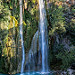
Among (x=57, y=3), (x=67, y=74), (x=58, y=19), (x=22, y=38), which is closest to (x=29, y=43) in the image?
(x=22, y=38)

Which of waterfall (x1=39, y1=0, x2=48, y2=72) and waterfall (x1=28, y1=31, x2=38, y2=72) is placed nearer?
waterfall (x1=28, y1=31, x2=38, y2=72)

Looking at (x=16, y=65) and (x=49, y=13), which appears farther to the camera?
(x=49, y=13)

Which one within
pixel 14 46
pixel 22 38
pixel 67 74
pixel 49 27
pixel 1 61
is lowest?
pixel 67 74

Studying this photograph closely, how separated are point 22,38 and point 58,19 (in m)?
2.92

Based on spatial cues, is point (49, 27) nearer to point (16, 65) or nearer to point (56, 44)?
point (56, 44)

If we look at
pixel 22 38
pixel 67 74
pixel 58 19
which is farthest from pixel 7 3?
pixel 67 74

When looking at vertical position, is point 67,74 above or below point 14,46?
below

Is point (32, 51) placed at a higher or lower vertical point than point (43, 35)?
lower

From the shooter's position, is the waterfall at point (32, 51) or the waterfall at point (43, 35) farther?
the waterfall at point (43, 35)

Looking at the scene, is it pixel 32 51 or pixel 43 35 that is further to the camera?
pixel 43 35

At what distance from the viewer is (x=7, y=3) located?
8078 mm

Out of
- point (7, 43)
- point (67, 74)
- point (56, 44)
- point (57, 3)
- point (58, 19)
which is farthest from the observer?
point (57, 3)

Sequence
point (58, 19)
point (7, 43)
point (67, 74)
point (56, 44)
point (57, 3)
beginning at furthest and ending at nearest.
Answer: point (57, 3)
point (56, 44)
point (58, 19)
point (7, 43)
point (67, 74)

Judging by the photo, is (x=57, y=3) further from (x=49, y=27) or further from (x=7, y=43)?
(x=7, y=43)
